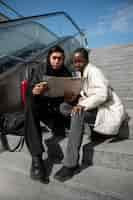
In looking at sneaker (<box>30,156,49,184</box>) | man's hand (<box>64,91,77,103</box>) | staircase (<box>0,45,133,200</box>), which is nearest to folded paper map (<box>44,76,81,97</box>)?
man's hand (<box>64,91,77,103</box>)

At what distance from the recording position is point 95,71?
1451 mm

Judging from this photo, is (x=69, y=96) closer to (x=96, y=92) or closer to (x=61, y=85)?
(x=61, y=85)

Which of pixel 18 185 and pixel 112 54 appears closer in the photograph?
pixel 18 185

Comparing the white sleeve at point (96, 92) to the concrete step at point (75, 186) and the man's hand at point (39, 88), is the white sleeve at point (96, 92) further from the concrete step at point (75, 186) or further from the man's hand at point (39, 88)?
the concrete step at point (75, 186)

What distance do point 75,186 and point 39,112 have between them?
0.62 m

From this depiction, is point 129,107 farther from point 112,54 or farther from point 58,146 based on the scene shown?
point 112,54

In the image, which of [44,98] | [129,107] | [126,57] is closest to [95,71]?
[44,98]

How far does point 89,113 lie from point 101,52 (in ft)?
12.2

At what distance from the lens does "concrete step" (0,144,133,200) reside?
1092 millimetres

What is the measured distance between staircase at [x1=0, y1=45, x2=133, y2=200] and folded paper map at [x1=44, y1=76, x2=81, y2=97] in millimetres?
434

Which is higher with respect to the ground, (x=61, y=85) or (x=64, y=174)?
(x=61, y=85)

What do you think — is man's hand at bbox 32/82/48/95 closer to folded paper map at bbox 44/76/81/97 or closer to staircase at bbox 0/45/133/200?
folded paper map at bbox 44/76/81/97

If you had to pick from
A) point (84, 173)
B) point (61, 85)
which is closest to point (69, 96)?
point (61, 85)

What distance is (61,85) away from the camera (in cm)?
149
